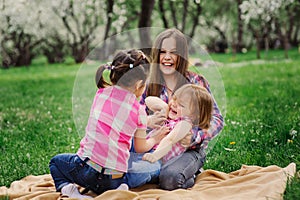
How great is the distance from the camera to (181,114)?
360 centimetres

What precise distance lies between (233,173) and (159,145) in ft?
2.50

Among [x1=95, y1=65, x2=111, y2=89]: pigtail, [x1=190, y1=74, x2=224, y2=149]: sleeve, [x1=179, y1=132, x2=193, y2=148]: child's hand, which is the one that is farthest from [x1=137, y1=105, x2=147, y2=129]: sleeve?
[x1=190, y1=74, x2=224, y2=149]: sleeve

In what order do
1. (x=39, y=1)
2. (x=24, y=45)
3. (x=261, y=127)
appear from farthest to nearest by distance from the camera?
(x=24, y=45) → (x=39, y=1) → (x=261, y=127)

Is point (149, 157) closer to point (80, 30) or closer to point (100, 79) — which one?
point (100, 79)

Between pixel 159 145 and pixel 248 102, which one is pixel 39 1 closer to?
pixel 248 102

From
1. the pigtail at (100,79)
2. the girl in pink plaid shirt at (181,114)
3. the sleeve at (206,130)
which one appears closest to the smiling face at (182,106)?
the girl in pink plaid shirt at (181,114)

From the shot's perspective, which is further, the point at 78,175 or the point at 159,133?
the point at 159,133

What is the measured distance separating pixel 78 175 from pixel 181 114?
2.82 feet

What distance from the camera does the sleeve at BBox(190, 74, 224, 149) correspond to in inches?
149

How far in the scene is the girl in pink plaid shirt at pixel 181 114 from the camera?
141 inches

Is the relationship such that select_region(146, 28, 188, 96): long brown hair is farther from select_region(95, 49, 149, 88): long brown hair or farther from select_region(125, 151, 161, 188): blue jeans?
select_region(125, 151, 161, 188): blue jeans

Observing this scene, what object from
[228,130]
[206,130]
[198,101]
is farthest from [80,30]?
[198,101]

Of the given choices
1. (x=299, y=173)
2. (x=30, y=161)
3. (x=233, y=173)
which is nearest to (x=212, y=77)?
(x=233, y=173)

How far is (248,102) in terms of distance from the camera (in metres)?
7.38
